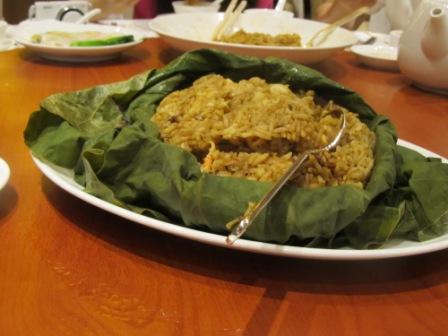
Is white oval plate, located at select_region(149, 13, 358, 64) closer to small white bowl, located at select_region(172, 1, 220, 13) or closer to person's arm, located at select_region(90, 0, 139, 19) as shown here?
small white bowl, located at select_region(172, 1, 220, 13)

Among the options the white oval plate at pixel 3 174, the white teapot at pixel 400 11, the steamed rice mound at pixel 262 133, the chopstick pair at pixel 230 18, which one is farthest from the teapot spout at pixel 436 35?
the white oval plate at pixel 3 174

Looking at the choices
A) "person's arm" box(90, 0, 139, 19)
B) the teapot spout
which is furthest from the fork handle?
"person's arm" box(90, 0, 139, 19)

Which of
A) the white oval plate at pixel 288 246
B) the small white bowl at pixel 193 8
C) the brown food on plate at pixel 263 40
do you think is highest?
the white oval plate at pixel 288 246

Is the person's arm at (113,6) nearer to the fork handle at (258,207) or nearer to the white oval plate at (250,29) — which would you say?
the white oval plate at (250,29)

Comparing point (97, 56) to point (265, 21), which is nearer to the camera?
point (97, 56)

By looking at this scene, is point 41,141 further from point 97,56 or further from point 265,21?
point 265,21

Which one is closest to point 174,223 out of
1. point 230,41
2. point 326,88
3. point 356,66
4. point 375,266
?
point 375,266
